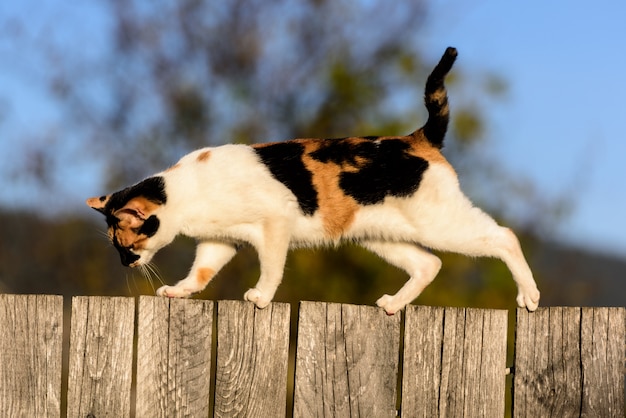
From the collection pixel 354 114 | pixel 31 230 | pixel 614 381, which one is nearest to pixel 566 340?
pixel 614 381

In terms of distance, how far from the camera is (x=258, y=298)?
350 cm

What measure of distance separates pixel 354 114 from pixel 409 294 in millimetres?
7067

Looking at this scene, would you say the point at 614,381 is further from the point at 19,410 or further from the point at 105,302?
the point at 19,410

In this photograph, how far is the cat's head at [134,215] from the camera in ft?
13.1

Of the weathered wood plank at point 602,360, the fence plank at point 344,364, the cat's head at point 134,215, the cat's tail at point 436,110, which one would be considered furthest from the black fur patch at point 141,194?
the weathered wood plank at point 602,360

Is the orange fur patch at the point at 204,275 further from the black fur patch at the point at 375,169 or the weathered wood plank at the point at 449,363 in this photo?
the weathered wood plank at the point at 449,363

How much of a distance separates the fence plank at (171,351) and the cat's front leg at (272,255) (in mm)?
469

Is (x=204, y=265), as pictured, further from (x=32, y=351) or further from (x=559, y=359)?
(x=559, y=359)

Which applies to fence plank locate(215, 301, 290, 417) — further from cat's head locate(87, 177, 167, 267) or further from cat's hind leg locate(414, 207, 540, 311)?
cat's hind leg locate(414, 207, 540, 311)

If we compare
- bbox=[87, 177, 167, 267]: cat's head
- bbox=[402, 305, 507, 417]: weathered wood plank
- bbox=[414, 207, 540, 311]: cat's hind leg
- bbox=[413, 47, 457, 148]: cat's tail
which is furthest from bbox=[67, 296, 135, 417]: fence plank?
bbox=[413, 47, 457, 148]: cat's tail

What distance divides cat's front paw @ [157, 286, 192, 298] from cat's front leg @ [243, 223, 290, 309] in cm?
43

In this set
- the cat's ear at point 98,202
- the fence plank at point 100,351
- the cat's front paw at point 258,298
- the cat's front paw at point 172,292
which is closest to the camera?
the fence plank at point 100,351

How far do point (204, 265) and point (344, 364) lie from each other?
1197 mm

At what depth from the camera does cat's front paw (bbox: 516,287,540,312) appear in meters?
3.53
